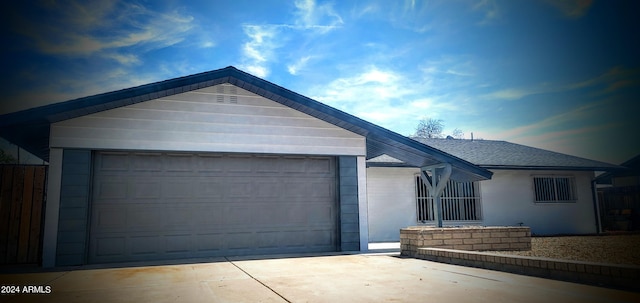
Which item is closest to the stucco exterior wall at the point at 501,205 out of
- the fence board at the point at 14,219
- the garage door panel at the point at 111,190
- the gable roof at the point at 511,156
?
the gable roof at the point at 511,156

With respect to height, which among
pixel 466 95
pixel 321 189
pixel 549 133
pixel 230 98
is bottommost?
pixel 321 189

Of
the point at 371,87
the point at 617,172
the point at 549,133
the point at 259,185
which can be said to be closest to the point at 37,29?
the point at 259,185

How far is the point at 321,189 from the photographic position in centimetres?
1061

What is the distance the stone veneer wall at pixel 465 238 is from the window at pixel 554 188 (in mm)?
8362

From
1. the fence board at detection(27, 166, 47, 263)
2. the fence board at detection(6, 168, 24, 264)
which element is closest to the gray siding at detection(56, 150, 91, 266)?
the fence board at detection(27, 166, 47, 263)

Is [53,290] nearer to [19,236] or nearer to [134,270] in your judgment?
[134,270]

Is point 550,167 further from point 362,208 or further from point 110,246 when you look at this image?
point 110,246

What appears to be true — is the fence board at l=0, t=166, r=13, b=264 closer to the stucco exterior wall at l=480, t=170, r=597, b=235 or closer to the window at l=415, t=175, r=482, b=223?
the window at l=415, t=175, r=482, b=223

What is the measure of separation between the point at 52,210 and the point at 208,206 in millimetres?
3281

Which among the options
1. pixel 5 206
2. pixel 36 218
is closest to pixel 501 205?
pixel 36 218

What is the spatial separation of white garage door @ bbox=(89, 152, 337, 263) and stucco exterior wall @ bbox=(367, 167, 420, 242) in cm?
419

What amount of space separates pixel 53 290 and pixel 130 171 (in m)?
4.06

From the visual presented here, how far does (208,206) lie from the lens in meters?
9.57

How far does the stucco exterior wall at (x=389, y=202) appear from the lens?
14383 millimetres
